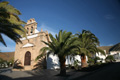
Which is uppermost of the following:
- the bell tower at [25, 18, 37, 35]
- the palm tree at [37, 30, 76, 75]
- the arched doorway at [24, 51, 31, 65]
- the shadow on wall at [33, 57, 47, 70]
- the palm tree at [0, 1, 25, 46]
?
the bell tower at [25, 18, 37, 35]

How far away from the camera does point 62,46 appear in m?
9.74

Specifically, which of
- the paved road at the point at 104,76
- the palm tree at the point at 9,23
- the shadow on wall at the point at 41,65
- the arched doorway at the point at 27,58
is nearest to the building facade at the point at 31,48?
the arched doorway at the point at 27,58

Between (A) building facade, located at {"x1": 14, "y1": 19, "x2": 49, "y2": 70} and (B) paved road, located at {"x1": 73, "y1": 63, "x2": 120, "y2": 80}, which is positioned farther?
(A) building facade, located at {"x1": 14, "y1": 19, "x2": 49, "y2": 70}

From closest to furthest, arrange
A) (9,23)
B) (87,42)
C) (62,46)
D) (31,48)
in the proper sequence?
(9,23)
(62,46)
(87,42)
(31,48)

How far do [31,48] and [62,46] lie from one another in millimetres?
9539

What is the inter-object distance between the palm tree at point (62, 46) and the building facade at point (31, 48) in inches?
258

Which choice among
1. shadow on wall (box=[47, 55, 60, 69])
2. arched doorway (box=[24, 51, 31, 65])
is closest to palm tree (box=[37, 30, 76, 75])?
shadow on wall (box=[47, 55, 60, 69])

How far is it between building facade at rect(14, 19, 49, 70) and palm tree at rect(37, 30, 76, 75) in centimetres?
655

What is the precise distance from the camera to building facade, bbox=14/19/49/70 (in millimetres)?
16672

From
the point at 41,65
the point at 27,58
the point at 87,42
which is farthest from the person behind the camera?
the point at 27,58

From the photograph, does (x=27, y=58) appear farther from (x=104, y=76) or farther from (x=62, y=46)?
(x=104, y=76)

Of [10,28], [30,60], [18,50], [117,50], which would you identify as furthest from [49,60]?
[117,50]

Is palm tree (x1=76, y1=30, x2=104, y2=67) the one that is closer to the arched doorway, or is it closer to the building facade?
the building facade

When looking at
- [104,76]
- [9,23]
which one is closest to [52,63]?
[104,76]
